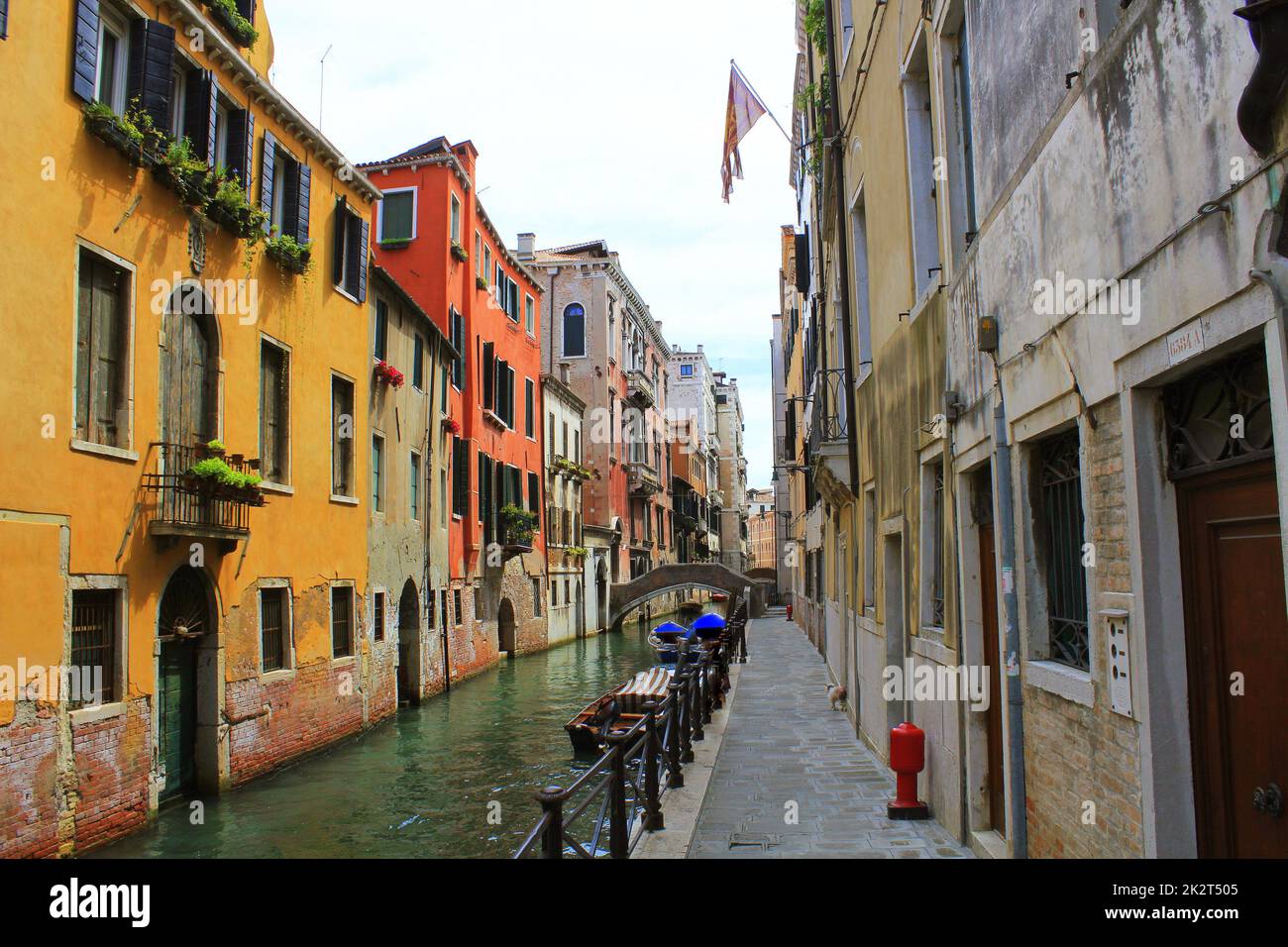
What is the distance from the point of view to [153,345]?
10.2 metres

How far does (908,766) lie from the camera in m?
7.57

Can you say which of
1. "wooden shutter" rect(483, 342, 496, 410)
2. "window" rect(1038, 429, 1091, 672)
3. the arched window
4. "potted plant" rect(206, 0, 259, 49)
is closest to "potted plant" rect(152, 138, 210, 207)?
"potted plant" rect(206, 0, 259, 49)

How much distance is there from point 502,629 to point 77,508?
18906mm

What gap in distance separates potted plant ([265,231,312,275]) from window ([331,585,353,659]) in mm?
4900

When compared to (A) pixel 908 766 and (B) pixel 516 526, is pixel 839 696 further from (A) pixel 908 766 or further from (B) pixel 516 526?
(B) pixel 516 526

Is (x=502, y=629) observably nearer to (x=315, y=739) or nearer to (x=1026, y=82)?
(x=315, y=739)

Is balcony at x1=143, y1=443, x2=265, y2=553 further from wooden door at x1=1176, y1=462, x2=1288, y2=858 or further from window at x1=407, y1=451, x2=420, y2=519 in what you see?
wooden door at x1=1176, y1=462, x2=1288, y2=858

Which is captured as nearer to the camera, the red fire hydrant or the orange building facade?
the red fire hydrant

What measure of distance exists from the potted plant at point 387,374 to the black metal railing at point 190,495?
598 centimetres

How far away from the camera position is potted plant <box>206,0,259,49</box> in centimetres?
1216

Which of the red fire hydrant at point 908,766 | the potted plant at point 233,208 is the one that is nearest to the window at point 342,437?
the potted plant at point 233,208

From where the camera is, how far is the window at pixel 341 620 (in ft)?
49.8

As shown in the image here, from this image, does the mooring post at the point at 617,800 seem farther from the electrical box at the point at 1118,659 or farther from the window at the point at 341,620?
the window at the point at 341,620

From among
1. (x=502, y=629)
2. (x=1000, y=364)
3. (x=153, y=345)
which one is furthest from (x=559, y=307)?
(x=1000, y=364)
